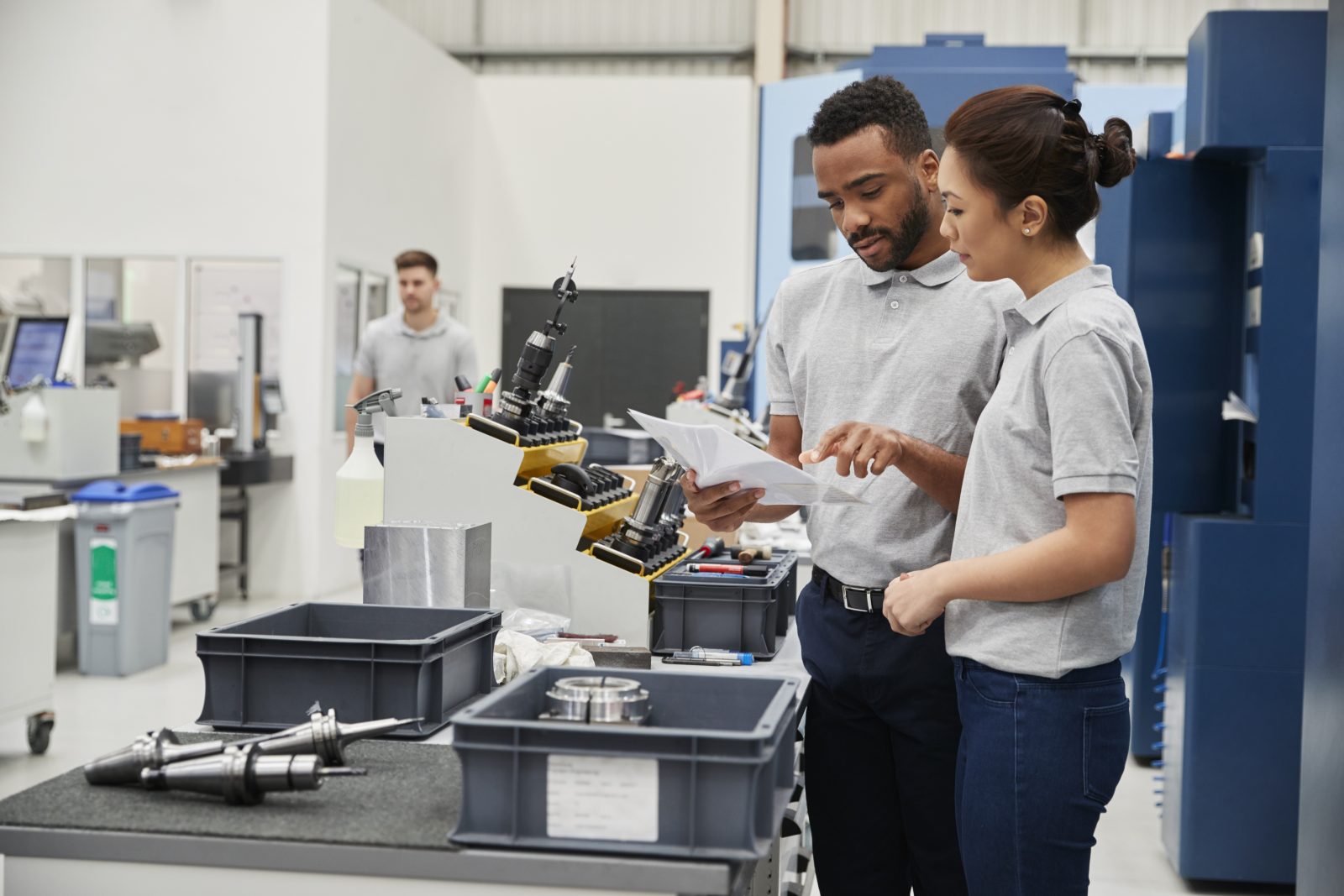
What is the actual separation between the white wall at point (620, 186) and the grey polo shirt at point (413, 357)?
466 cm

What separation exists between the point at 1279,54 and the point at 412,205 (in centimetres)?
645

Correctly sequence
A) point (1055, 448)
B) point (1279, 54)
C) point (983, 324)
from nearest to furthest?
point (1055, 448), point (983, 324), point (1279, 54)

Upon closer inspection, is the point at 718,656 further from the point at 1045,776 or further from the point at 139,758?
the point at 139,758

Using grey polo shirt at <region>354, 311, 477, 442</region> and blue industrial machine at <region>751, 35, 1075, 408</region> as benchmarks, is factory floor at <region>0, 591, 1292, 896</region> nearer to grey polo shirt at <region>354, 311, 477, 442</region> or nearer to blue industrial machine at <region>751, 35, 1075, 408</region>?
grey polo shirt at <region>354, 311, 477, 442</region>

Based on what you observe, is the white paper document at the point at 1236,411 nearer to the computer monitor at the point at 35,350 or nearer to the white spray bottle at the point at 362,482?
the white spray bottle at the point at 362,482

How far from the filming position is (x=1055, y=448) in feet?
4.33

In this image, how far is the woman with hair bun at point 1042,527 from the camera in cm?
132

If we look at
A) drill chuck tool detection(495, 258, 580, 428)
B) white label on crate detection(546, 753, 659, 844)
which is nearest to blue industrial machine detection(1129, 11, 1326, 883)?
drill chuck tool detection(495, 258, 580, 428)

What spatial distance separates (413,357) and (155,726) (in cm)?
162

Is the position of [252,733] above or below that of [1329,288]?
below

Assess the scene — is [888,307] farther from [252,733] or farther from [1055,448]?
[252,733]

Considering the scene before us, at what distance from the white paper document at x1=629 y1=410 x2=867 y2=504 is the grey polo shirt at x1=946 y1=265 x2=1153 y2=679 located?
0.77 feet

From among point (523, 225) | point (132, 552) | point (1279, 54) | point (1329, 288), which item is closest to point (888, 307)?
point (1329, 288)

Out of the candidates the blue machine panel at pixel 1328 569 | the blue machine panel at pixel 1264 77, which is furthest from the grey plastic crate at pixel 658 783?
the blue machine panel at pixel 1264 77
